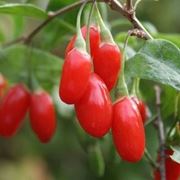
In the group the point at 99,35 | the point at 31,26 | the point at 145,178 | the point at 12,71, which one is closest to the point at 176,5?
the point at 31,26

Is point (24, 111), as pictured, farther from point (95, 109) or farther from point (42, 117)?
point (95, 109)

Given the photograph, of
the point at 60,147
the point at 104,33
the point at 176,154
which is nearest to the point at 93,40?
the point at 104,33

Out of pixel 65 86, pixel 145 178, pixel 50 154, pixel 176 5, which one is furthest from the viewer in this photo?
pixel 176 5

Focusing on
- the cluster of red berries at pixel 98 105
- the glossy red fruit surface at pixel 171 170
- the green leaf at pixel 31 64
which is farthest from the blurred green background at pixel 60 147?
the cluster of red berries at pixel 98 105

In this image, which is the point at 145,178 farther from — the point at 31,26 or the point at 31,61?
the point at 31,26

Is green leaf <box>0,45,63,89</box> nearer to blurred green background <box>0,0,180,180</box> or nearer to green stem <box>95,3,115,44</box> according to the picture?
blurred green background <box>0,0,180,180</box>

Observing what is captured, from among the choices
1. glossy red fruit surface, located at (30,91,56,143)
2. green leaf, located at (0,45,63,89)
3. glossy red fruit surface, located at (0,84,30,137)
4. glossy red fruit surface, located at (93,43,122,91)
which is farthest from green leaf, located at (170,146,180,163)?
green leaf, located at (0,45,63,89)
